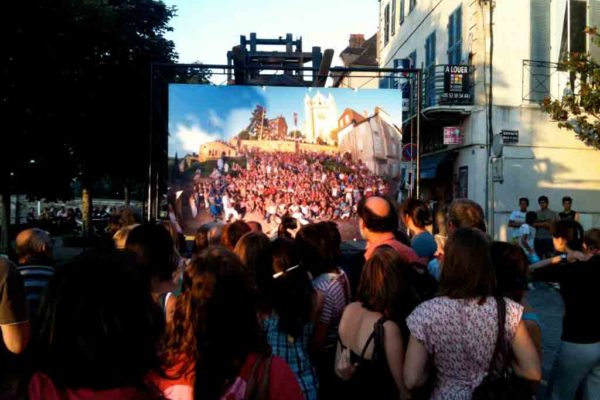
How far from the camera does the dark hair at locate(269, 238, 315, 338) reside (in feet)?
10.6

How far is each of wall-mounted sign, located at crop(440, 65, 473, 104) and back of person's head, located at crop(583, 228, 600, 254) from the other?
13.9 metres

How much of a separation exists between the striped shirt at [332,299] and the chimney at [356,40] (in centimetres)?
3900

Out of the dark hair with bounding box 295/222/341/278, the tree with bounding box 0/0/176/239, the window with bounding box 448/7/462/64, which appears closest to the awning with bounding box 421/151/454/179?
the window with bounding box 448/7/462/64

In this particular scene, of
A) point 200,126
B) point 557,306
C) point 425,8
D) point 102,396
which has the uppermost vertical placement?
point 425,8

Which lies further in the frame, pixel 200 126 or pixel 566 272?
pixel 200 126

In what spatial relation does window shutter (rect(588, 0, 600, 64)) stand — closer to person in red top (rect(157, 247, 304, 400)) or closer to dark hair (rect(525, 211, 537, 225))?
dark hair (rect(525, 211, 537, 225))

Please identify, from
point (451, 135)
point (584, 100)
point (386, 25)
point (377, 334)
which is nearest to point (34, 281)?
point (377, 334)

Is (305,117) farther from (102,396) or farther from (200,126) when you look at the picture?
(102,396)

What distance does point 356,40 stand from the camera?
138ft

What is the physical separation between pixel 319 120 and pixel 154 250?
7725 mm

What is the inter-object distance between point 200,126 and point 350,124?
2.52 metres

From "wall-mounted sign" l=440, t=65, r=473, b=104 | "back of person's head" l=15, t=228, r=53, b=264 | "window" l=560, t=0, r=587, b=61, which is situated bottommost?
"back of person's head" l=15, t=228, r=53, b=264

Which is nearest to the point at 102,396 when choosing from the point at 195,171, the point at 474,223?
the point at 474,223

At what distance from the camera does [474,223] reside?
4.59 m
